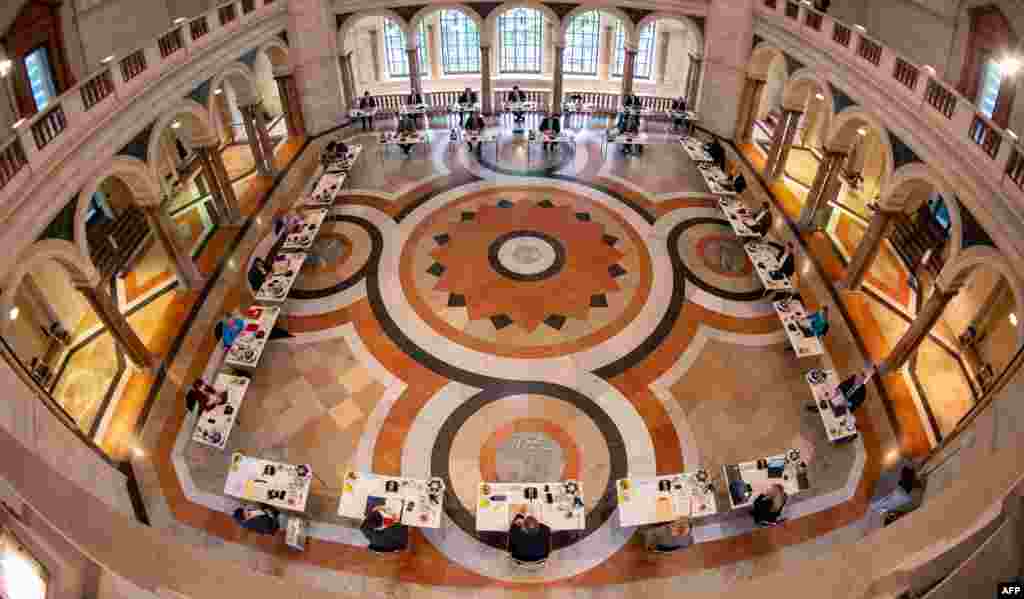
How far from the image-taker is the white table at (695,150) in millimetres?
19125

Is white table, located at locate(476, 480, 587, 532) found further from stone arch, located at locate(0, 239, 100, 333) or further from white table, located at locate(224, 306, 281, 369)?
stone arch, located at locate(0, 239, 100, 333)

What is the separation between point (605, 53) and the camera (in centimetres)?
2692

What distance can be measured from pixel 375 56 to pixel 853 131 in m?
19.9

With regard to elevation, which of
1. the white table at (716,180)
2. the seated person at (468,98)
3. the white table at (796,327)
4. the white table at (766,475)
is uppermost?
the seated person at (468,98)

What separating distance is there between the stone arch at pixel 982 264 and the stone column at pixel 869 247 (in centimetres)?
265

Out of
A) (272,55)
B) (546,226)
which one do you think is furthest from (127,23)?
(546,226)

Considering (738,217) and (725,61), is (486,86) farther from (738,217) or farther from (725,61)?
(738,217)

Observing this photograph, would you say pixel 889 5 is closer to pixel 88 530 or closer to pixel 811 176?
pixel 811 176

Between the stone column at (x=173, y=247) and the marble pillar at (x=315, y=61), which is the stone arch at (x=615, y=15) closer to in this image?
the marble pillar at (x=315, y=61)

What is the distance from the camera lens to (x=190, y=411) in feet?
41.2

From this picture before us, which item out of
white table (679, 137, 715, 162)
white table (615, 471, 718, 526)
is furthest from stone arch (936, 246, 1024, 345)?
white table (679, 137, 715, 162)

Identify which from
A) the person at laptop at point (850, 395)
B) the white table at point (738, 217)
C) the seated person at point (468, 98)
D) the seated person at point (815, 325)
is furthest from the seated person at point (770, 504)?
the seated person at point (468, 98)

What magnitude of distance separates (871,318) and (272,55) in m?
19.6

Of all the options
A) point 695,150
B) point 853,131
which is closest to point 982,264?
point 853,131
